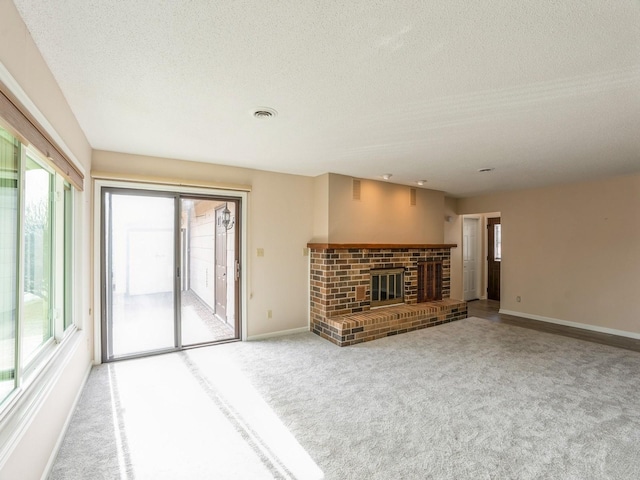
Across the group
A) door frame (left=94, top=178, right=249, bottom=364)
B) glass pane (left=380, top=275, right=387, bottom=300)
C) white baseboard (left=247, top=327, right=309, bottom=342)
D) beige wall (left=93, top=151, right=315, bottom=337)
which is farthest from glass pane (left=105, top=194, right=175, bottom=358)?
glass pane (left=380, top=275, right=387, bottom=300)

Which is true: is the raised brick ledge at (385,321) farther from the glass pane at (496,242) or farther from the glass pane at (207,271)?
the glass pane at (496,242)

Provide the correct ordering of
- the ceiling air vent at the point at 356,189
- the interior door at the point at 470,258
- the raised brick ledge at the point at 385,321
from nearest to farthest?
1. the raised brick ledge at the point at 385,321
2. the ceiling air vent at the point at 356,189
3. the interior door at the point at 470,258

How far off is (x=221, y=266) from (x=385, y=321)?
2.64m

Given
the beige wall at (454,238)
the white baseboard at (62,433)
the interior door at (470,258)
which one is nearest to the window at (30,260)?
the white baseboard at (62,433)

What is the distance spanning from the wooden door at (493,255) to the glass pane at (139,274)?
23.1ft

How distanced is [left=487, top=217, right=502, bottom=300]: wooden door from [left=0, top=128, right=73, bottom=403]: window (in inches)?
314

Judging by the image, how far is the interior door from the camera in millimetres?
7281

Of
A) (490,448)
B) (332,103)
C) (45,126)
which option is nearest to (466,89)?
(332,103)

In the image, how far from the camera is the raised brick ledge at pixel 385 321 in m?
4.12

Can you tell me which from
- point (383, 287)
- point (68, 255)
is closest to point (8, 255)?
point (68, 255)

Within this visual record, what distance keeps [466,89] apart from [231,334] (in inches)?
156

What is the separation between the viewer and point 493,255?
295 inches

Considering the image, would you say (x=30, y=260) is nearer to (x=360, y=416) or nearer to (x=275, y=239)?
(x=360, y=416)

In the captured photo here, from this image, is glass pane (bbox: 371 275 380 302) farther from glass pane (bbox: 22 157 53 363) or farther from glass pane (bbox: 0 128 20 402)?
glass pane (bbox: 0 128 20 402)
